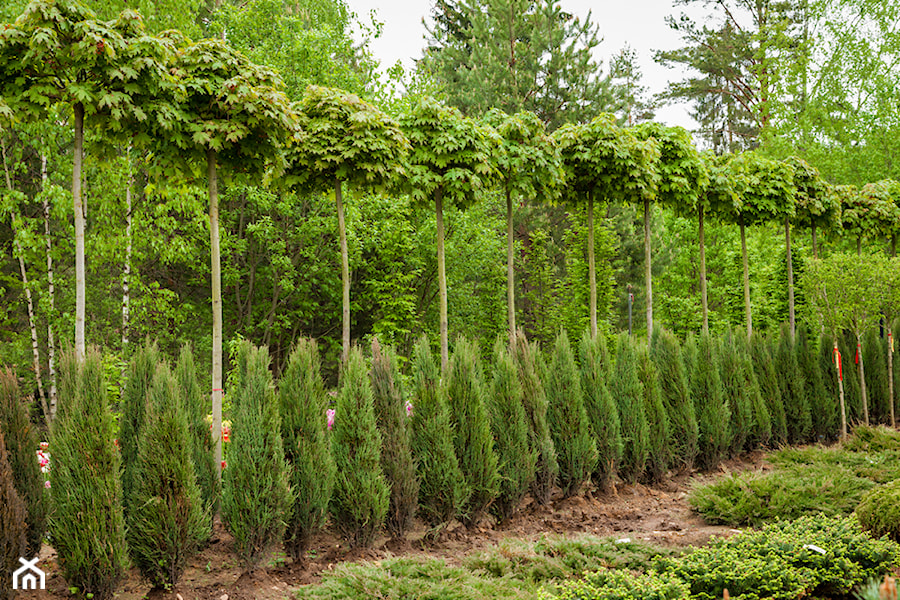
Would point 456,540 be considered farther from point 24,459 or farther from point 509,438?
point 24,459

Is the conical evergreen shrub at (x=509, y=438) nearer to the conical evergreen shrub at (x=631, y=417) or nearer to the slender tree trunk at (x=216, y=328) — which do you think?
the conical evergreen shrub at (x=631, y=417)

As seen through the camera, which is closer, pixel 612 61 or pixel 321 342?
pixel 321 342

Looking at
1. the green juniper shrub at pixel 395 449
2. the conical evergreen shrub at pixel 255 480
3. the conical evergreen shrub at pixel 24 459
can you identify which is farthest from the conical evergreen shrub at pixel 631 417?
the conical evergreen shrub at pixel 24 459

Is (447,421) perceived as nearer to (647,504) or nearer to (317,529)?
(317,529)

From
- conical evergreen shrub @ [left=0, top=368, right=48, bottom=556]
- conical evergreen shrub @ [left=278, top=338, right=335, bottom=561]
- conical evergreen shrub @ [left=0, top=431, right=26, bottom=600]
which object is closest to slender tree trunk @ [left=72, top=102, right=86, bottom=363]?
conical evergreen shrub @ [left=0, top=368, right=48, bottom=556]

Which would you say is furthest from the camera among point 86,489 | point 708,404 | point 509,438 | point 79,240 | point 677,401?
point 708,404

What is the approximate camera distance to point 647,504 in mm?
6828

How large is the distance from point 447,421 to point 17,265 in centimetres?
1139

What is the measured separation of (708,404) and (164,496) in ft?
21.2

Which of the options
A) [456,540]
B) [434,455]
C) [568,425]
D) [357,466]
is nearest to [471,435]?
[434,455]

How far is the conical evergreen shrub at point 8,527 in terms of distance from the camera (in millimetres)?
3579

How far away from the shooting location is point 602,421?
700 centimetres

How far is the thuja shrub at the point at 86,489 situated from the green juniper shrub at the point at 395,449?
1.95 meters

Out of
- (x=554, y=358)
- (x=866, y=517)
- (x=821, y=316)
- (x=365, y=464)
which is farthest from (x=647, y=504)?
(x=821, y=316)
